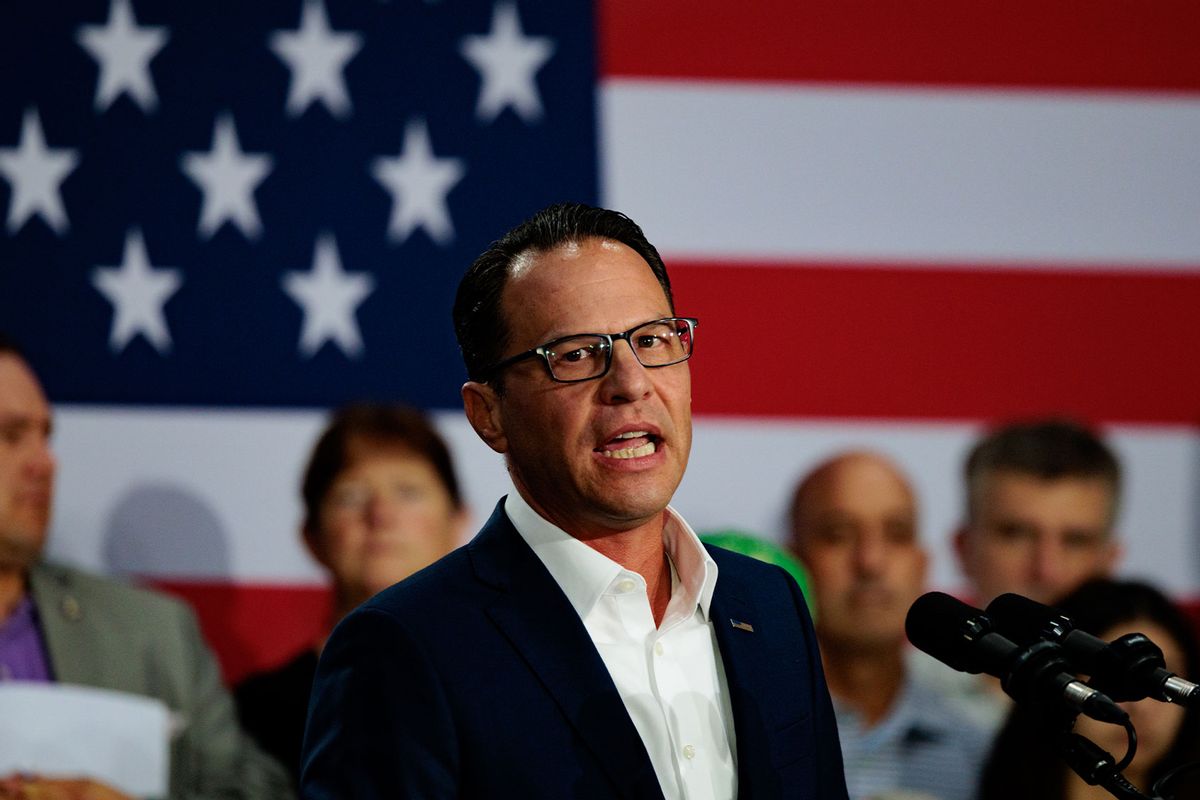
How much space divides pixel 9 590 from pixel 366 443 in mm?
797

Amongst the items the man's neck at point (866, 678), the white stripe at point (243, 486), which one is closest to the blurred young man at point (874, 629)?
the man's neck at point (866, 678)

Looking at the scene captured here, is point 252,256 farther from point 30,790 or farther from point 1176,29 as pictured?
point 1176,29

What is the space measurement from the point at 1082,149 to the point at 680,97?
112 centimetres

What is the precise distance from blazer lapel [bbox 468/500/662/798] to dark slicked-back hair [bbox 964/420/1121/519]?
2.44 metres

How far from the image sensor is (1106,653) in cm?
124

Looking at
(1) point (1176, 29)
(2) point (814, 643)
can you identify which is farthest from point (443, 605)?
(1) point (1176, 29)

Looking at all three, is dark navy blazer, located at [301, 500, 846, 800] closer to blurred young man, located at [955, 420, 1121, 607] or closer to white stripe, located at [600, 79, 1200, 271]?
blurred young man, located at [955, 420, 1121, 607]

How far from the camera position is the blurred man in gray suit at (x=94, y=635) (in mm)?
3008

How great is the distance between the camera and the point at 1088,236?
410cm

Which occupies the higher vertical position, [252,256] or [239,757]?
[252,256]

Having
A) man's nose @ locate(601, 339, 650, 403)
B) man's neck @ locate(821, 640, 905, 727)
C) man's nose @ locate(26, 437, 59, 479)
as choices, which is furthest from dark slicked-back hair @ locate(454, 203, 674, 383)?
man's neck @ locate(821, 640, 905, 727)

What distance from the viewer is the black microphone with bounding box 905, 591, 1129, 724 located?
47.3 inches

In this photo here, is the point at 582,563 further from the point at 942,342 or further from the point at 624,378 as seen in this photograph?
the point at 942,342

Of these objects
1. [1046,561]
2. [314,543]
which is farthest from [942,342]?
[314,543]
